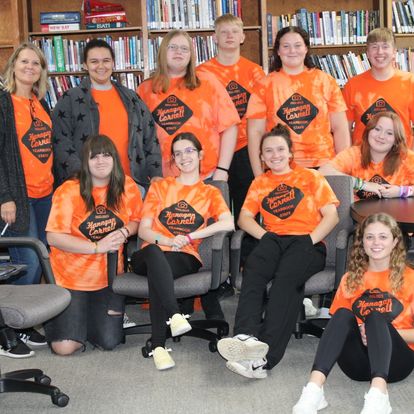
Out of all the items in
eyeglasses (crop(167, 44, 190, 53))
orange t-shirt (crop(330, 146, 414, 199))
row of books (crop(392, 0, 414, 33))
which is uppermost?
row of books (crop(392, 0, 414, 33))

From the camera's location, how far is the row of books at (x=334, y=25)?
19.0 ft

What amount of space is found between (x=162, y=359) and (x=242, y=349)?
473 millimetres

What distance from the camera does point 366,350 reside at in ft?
9.19

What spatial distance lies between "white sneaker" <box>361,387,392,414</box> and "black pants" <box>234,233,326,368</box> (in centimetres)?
64

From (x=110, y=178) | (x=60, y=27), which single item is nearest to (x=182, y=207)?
(x=110, y=178)

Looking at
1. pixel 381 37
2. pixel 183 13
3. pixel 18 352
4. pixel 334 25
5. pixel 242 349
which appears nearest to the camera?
pixel 242 349

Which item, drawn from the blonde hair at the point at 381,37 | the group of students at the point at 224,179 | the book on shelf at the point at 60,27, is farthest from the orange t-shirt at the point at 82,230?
the book on shelf at the point at 60,27

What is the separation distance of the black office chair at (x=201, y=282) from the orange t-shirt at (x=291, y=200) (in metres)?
0.28

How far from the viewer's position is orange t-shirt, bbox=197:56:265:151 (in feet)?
14.9

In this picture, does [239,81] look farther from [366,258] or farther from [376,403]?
[376,403]

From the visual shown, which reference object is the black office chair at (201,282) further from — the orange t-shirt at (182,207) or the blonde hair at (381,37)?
the blonde hair at (381,37)

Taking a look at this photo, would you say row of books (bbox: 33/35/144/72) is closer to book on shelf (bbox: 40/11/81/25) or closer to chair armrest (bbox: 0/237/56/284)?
book on shelf (bbox: 40/11/81/25)

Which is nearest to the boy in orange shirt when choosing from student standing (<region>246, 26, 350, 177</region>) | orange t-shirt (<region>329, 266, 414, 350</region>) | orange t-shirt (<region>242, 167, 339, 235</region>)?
student standing (<region>246, 26, 350, 177</region>)

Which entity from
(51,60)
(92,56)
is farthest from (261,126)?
(51,60)
